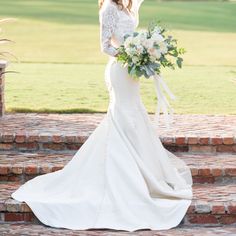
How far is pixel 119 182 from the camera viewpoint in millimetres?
8570

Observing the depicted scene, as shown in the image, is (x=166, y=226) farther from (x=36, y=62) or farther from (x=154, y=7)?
(x=154, y=7)

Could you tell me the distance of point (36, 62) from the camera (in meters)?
18.2

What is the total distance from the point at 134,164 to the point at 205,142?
5.21 ft

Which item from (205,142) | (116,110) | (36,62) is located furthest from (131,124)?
(36,62)

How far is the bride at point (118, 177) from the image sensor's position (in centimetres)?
832

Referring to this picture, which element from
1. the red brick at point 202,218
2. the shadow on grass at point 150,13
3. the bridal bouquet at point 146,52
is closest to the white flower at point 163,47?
the bridal bouquet at point 146,52

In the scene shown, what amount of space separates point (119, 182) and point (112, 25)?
1.43 m

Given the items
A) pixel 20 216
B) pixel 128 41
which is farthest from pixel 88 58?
pixel 20 216

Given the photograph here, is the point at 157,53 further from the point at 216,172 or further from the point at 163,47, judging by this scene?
the point at 216,172

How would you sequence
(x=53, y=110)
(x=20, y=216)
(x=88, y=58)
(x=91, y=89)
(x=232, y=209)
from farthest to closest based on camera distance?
(x=88, y=58), (x=91, y=89), (x=53, y=110), (x=20, y=216), (x=232, y=209)

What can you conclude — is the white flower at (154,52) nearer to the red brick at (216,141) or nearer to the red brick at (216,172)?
the red brick at (216,172)

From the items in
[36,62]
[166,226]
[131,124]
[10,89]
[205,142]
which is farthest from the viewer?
[36,62]

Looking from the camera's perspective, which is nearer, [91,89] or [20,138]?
[20,138]

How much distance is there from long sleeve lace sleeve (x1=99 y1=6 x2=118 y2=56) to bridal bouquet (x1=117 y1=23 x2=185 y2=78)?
A: 0.12 metres
